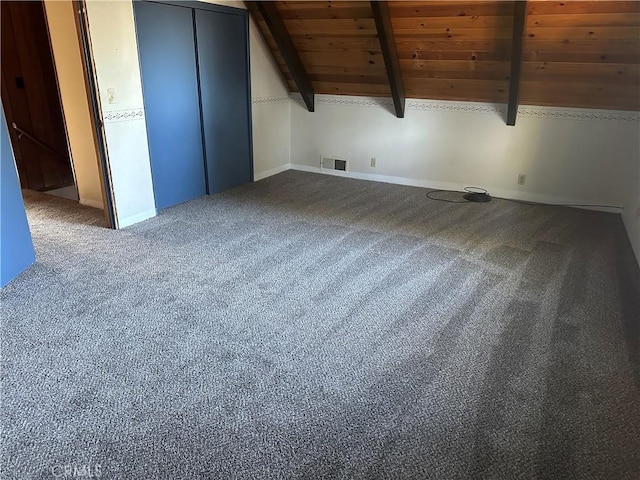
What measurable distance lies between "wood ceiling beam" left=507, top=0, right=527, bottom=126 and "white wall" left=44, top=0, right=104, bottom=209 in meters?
3.36

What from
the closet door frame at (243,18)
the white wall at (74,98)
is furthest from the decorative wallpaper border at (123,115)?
the closet door frame at (243,18)

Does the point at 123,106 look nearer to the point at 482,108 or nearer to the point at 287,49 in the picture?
the point at 287,49

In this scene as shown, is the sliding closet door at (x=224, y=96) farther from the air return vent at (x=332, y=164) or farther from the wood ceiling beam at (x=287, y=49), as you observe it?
the air return vent at (x=332, y=164)

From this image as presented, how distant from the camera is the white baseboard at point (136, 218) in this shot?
3.65 metres

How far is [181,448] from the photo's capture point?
1570mm

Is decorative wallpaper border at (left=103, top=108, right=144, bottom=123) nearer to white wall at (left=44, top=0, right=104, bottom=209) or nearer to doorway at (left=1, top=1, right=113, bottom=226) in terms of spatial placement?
white wall at (left=44, top=0, right=104, bottom=209)

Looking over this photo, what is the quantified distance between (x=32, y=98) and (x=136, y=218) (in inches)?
77.5

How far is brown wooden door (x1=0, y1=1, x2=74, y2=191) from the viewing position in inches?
164

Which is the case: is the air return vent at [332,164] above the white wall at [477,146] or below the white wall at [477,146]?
below

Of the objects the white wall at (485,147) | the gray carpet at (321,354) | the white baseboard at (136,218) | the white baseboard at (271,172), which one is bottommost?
the gray carpet at (321,354)

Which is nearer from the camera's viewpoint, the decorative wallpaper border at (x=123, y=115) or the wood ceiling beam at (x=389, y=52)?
the decorative wallpaper border at (x=123, y=115)

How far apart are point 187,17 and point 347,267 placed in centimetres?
270

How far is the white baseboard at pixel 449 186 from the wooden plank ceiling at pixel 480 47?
91 cm

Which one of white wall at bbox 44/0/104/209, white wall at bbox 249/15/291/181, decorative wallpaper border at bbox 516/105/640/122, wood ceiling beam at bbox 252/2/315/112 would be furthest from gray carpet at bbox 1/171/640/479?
wood ceiling beam at bbox 252/2/315/112
